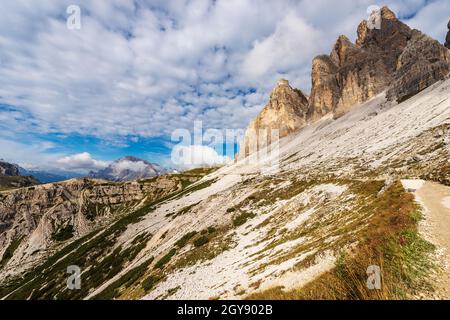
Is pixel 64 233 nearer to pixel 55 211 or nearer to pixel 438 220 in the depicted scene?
pixel 55 211

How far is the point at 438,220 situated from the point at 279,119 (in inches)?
6839

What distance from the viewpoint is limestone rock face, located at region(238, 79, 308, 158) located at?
17762 cm

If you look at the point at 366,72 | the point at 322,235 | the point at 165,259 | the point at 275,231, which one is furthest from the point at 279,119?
the point at 322,235

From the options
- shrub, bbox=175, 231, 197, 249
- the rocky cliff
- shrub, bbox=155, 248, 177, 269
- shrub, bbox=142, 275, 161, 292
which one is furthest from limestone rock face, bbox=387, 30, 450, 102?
the rocky cliff

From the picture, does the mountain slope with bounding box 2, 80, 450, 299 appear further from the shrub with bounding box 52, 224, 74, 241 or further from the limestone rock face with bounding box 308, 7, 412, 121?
the shrub with bounding box 52, 224, 74, 241

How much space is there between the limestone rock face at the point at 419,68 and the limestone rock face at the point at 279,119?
224ft

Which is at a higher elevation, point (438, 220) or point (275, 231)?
point (438, 220)

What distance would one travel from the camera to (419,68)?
353 ft

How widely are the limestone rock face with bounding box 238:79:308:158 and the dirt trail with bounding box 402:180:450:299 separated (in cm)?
15323

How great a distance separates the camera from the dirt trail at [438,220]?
32.5 feet
